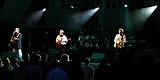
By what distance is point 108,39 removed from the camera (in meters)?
18.2

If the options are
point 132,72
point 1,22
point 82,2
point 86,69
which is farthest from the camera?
point 82,2

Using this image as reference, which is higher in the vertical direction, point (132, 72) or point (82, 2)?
point (82, 2)

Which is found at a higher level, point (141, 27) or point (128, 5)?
point (128, 5)

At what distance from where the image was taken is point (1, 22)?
658 inches

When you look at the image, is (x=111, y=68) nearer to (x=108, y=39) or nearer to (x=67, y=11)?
(x=108, y=39)

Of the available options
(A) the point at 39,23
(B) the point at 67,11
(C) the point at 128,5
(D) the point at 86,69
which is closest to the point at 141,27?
(C) the point at 128,5

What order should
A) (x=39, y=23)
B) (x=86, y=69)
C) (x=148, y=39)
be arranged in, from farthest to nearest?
1. (x=39, y=23)
2. (x=148, y=39)
3. (x=86, y=69)

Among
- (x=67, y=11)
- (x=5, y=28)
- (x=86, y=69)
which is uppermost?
(x=67, y=11)

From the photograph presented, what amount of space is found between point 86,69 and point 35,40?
1149cm

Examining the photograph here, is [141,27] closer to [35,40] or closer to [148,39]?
[148,39]

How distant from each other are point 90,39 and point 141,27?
373 cm

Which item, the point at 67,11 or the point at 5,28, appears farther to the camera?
the point at 67,11

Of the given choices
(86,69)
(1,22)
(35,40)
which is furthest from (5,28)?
(86,69)

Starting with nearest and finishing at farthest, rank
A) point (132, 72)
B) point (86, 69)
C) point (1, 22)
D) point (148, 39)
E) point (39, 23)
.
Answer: point (132, 72) < point (86, 69) < point (1, 22) < point (148, 39) < point (39, 23)
